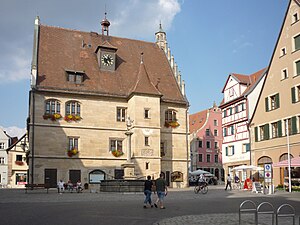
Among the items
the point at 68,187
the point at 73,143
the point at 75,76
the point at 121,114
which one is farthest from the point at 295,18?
the point at 68,187

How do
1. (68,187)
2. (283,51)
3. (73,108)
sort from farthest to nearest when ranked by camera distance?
(73,108) < (283,51) < (68,187)

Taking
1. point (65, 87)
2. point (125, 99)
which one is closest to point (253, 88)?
point (125, 99)

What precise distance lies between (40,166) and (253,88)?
25.1 metres

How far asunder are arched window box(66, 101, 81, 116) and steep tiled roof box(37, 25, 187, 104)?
130 centimetres

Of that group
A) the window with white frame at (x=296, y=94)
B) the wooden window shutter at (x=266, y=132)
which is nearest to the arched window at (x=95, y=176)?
the wooden window shutter at (x=266, y=132)

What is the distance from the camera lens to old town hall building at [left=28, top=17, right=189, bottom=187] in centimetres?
3766

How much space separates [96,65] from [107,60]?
1351 millimetres

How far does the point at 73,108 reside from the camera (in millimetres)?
39250

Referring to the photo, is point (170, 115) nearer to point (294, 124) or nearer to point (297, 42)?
point (294, 124)

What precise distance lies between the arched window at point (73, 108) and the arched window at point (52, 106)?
3.22ft

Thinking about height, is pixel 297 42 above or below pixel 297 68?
above

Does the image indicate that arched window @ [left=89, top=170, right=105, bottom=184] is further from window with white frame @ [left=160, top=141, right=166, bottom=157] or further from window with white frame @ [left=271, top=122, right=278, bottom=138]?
window with white frame @ [left=271, top=122, right=278, bottom=138]

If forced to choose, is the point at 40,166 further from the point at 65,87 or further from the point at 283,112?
the point at 283,112

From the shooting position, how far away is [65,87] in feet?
127
